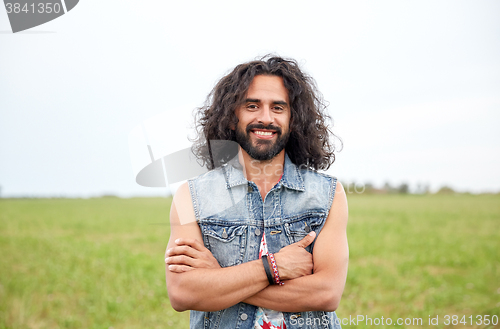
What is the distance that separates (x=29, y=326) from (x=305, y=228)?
5.38 metres

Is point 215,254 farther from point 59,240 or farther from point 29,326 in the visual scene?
point 59,240

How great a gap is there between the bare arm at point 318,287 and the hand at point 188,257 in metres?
0.30

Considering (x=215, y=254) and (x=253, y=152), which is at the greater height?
(x=253, y=152)

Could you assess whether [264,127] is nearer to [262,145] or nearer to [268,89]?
[262,145]

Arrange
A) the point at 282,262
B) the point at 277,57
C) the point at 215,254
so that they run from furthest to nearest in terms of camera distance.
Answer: the point at 277,57 → the point at 215,254 → the point at 282,262

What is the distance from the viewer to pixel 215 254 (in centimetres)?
210

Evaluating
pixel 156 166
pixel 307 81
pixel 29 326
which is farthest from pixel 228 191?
pixel 29 326

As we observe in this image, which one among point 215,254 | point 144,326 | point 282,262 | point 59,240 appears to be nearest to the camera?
point 282,262

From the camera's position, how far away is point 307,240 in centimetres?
204

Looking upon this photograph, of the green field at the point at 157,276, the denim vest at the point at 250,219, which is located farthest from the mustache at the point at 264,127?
the green field at the point at 157,276

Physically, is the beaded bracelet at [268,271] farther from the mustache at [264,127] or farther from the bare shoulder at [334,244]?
the mustache at [264,127]

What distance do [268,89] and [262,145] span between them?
375 mm

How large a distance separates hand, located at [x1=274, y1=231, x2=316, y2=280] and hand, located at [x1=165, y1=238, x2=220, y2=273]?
36 centimetres

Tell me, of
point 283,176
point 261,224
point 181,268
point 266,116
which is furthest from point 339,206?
point 181,268
